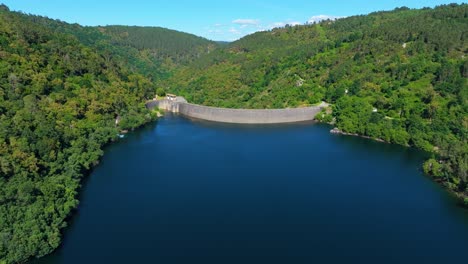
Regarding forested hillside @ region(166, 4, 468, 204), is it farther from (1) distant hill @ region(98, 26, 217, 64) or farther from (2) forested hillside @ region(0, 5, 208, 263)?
(1) distant hill @ region(98, 26, 217, 64)

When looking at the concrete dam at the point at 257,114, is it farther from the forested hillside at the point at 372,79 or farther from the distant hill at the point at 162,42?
the distant hill at the point at 162,42

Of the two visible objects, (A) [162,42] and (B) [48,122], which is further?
(A) [162,42]

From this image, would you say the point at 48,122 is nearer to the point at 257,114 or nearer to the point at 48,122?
the point at 48,122

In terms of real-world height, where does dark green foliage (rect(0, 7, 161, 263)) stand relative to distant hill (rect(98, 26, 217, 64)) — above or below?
below

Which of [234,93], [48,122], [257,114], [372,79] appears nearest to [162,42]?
[234,93]

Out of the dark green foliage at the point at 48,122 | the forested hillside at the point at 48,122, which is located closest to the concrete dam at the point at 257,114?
the forested hillside at the point at 48,122

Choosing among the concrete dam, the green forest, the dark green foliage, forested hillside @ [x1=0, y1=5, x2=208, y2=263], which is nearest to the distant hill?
the green forest

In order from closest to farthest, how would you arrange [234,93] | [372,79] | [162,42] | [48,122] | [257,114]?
[48,122]
[257,114]
[372,79]
[234,93]
[162,42]
